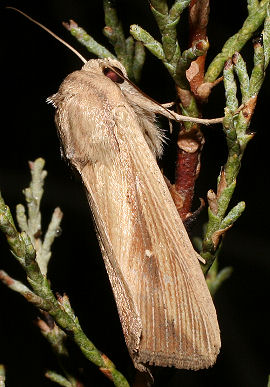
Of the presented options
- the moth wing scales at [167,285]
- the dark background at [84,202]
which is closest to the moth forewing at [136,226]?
the moth wing scales at [167,285]

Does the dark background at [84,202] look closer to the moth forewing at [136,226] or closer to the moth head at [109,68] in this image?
the moth head at [109,68]

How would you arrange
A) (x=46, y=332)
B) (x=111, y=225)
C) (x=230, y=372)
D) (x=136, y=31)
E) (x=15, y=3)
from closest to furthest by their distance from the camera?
(x=136, y=31) → (x=111, y=225) → (x=46, y=332) → (x=230, y=372) → (x=15, y=3)

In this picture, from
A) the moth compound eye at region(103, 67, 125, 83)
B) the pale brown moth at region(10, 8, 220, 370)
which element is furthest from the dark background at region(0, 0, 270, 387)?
the pale brown moth at region(10, 8, 220, 370)

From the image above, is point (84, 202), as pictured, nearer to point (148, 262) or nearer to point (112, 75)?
point (112, 75)

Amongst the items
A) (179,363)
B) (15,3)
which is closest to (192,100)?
(179,363)

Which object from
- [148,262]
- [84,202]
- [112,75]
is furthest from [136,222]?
[84,202]

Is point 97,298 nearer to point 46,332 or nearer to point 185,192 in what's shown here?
point 46,332
